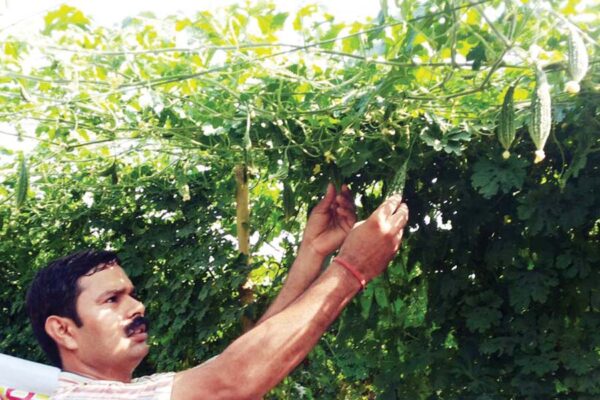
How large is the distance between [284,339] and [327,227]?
0.65 m

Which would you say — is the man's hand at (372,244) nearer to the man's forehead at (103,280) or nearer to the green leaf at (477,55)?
the green leaf at (477,55)

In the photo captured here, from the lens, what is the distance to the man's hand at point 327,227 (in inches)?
83.7

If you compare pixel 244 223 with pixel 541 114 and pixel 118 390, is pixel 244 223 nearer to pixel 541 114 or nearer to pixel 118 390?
pixel 118 390

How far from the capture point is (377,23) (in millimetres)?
1967

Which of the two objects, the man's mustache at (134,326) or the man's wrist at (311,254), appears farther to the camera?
the man's wrist at (311,254)

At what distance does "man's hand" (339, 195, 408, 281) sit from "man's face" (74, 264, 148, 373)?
57 cm

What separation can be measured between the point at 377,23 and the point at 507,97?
0.35 m

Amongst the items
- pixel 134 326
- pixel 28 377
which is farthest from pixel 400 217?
pixel 28 377

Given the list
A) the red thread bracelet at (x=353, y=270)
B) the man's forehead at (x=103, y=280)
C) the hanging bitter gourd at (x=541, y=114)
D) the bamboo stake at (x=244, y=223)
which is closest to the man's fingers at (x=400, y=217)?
the red thread bracelet at (x=353, y=270)

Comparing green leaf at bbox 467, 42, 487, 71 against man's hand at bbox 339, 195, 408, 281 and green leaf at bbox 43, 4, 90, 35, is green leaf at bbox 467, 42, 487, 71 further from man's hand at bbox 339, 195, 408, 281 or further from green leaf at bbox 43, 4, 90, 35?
green leaf at bbox 43, 4, 90, 35

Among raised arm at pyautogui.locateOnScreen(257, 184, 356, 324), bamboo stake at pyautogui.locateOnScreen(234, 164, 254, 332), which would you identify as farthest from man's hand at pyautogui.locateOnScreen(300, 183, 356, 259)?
bamboo stake at pyautogui.locateOnScreen(234, 164, 254, 332)

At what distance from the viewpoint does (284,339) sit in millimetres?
1545

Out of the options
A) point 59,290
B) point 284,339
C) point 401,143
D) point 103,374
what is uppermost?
point 401,143

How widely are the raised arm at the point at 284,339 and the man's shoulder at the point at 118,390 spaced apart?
3cm
